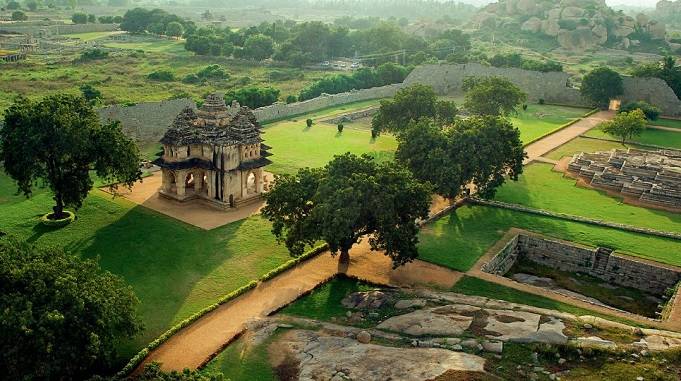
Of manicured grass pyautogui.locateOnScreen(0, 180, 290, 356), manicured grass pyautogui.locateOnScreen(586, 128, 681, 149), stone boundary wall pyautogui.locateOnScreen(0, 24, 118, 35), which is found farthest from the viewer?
stone boundary wall pyautogui.locateOnScreen(0, 24, 118, 35)

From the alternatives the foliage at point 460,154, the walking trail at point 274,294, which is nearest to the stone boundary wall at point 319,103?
the foliage at point 460,154

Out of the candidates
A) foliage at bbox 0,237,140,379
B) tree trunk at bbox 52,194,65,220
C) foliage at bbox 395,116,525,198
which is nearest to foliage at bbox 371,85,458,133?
foliage at bbox 395,116,525,198

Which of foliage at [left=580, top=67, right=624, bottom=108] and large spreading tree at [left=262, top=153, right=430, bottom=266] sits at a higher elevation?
foliage at [left=580, top=67, right=624, bottom=108]

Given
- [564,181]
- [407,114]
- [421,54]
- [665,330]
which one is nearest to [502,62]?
[421,54]

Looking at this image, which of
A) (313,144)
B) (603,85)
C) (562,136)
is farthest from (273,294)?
(603,85)

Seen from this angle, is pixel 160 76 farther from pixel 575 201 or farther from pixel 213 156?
pixel 575 201

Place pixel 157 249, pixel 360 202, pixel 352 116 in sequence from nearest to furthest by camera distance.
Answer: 1. pixel 360 202
2. pixel 157 249
3. pixel 352 116

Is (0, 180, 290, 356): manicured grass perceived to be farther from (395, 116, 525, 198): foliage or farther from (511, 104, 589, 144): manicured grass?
(511, 104, 589, 144): manicured grass
